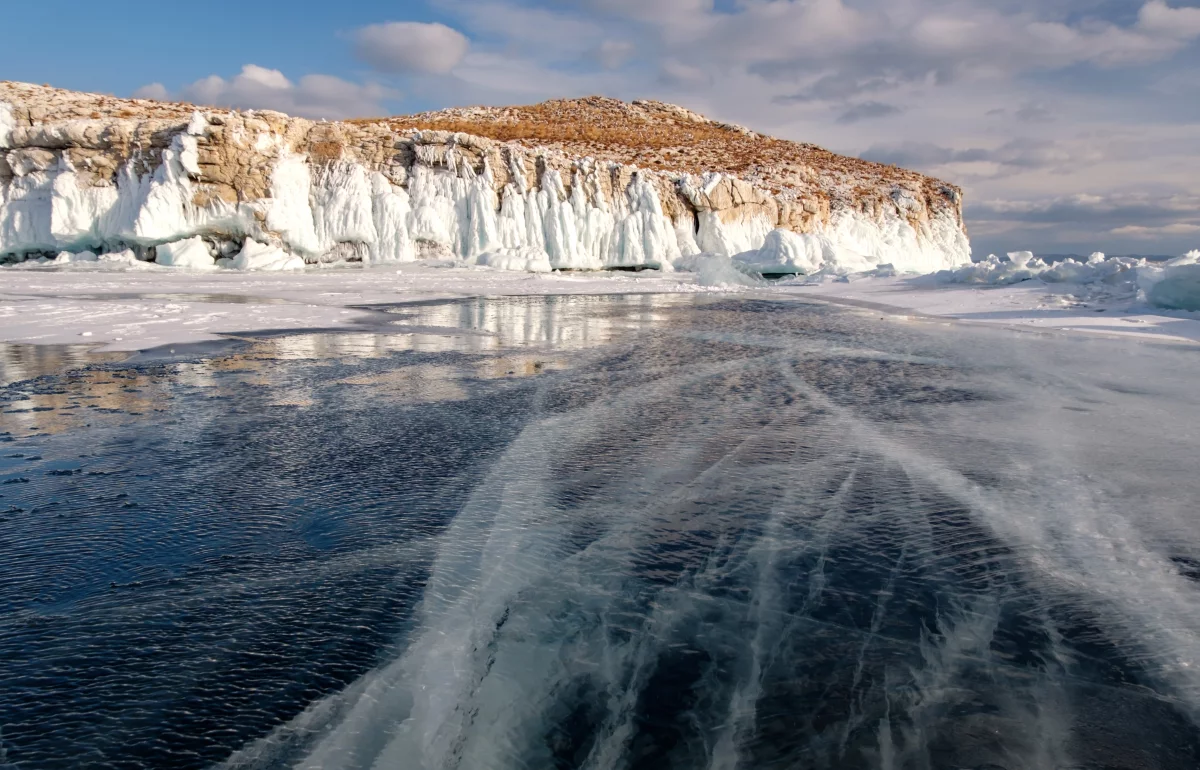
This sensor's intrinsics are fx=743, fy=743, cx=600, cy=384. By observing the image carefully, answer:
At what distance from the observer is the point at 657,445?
542 cm

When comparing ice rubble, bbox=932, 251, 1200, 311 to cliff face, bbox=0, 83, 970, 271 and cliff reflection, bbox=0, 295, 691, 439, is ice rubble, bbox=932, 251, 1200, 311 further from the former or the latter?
cliff face, bbox=0, 83, 970, 271

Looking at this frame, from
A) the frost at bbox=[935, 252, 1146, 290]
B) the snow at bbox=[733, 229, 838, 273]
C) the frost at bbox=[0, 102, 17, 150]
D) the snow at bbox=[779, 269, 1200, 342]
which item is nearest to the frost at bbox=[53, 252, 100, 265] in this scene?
the frost at bbox=[0, 102, 17, 150]

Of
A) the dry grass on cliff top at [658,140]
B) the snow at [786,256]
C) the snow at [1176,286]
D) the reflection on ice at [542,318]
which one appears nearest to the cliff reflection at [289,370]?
the reflection on ice at [542,318]

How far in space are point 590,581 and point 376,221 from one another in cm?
2959

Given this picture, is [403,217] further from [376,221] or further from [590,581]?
[590,581]

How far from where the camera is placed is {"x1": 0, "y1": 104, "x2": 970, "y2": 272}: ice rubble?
2709 centimetres

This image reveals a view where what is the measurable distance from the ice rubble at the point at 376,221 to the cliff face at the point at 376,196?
6 centimetres

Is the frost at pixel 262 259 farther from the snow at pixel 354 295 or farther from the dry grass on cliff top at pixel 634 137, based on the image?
the dry grass on cliff top at pixel 634 137

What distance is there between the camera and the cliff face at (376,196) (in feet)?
89.6

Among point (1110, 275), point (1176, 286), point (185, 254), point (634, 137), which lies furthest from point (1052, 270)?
point (634, 137)

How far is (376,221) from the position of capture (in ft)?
99.8

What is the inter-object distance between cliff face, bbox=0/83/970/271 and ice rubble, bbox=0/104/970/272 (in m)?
0.06

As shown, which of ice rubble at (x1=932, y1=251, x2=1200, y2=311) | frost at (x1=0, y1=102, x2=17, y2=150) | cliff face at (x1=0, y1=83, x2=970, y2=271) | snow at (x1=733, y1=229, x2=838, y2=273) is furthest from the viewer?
snow at (x1=733, y1=229, x2=838, y2=273)

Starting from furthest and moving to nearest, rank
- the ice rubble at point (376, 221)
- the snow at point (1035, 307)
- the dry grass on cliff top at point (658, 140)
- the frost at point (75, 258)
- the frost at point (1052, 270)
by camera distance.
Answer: the dry grass on cliff top at point (658, 140) → the ice rubble at point (376, 221) → the frost at point (75, 258) → the frost at point (1052, 270) → the snow at point (1035, 307)
